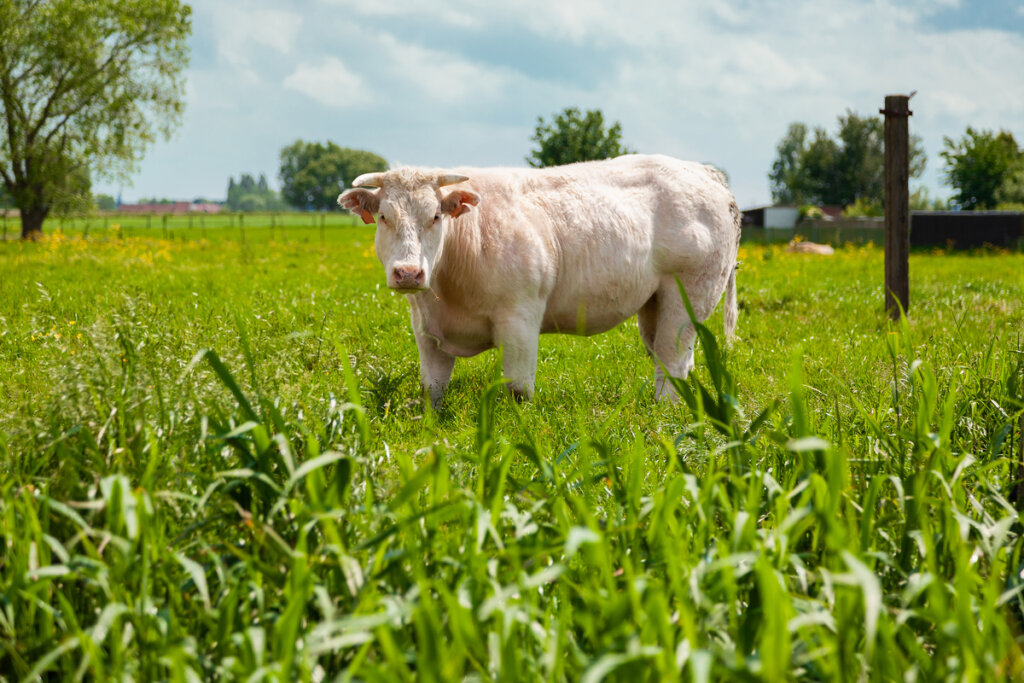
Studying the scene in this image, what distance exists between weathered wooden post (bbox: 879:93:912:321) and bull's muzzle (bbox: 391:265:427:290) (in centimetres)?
547

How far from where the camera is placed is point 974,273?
1594 cm

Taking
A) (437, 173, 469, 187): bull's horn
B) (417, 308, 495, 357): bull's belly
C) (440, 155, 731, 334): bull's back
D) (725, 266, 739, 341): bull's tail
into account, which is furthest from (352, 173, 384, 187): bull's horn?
(725, 266, 739, 341): bull's tail

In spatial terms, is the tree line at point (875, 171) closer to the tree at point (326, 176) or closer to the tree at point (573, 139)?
the tree at point (573, 139)

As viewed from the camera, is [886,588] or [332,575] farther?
[886,588]

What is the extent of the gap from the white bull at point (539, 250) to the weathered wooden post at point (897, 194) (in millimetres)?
2471

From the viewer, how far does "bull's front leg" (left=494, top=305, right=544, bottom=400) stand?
532cm

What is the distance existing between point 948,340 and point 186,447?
19.6 feet

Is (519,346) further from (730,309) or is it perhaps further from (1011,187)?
(1011,187)

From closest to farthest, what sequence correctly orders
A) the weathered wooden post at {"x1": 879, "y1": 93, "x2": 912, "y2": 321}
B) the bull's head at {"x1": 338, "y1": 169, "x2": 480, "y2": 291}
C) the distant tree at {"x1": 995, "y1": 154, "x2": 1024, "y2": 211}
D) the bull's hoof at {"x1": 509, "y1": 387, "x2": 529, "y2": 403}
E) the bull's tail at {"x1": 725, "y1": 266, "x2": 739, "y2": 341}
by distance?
1. the bull's head at {"x1": 338, "y1": 169, "x2": 480, "y2": 291}
2. the bull's hoof at {"x1": 509, "y1": 387, "x2": 529, "y2": 403}
3. the bull's tail at {"x1": 725, "y1": 266, "x2": 739, "y2": 341}
4. the weathered wooden post at {"x1": 879, "y1": 93, "x2": 912, "y2": 321}
5. the distant tree at {"x1": 995, "y1": 154, "x2": 1024, "y2": 211}

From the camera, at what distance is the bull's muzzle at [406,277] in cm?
462

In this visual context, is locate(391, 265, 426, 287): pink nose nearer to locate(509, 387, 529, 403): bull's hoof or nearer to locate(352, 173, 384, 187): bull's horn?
locate(352, 173, 384, 187): bull's horn

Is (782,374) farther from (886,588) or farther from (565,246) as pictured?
(886,588)

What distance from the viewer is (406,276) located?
15.2 ft

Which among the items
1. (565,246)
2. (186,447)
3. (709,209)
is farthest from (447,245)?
(186,447)
